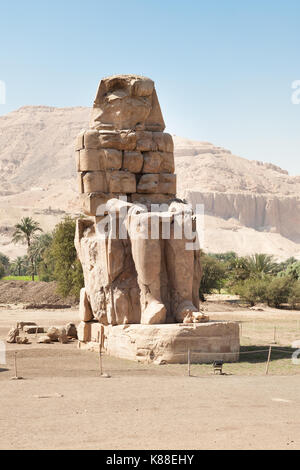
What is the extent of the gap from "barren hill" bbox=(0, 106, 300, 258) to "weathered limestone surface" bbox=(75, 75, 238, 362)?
5737 centimetres

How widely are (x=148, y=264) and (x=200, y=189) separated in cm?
8958

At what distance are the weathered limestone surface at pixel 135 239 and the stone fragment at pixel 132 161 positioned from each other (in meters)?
0.02

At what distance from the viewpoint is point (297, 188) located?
112500mm

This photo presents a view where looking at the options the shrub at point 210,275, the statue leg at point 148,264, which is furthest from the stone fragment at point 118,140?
the shrub at point 210,275

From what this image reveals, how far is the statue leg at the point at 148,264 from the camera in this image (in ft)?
34.2

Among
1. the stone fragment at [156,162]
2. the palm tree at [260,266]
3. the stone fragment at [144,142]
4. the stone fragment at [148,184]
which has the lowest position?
the palm tree at [260,266]

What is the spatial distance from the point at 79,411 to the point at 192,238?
4.55 metres

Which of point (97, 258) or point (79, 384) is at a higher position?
point (97, 258)

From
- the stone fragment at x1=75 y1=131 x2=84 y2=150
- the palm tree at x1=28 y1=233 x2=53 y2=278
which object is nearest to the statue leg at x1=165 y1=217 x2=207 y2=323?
the stone fragment at x1=75 y1=131 x2=84 y2=150

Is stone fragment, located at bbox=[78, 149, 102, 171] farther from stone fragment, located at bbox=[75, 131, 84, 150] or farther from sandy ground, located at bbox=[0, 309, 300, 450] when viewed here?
sandy ground, located at bbox=[0, 309, 300, 450]

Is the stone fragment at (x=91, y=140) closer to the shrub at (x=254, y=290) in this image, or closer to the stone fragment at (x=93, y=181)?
the stone fragment at (x=93, y=181)

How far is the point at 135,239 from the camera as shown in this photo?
10.6 metres
